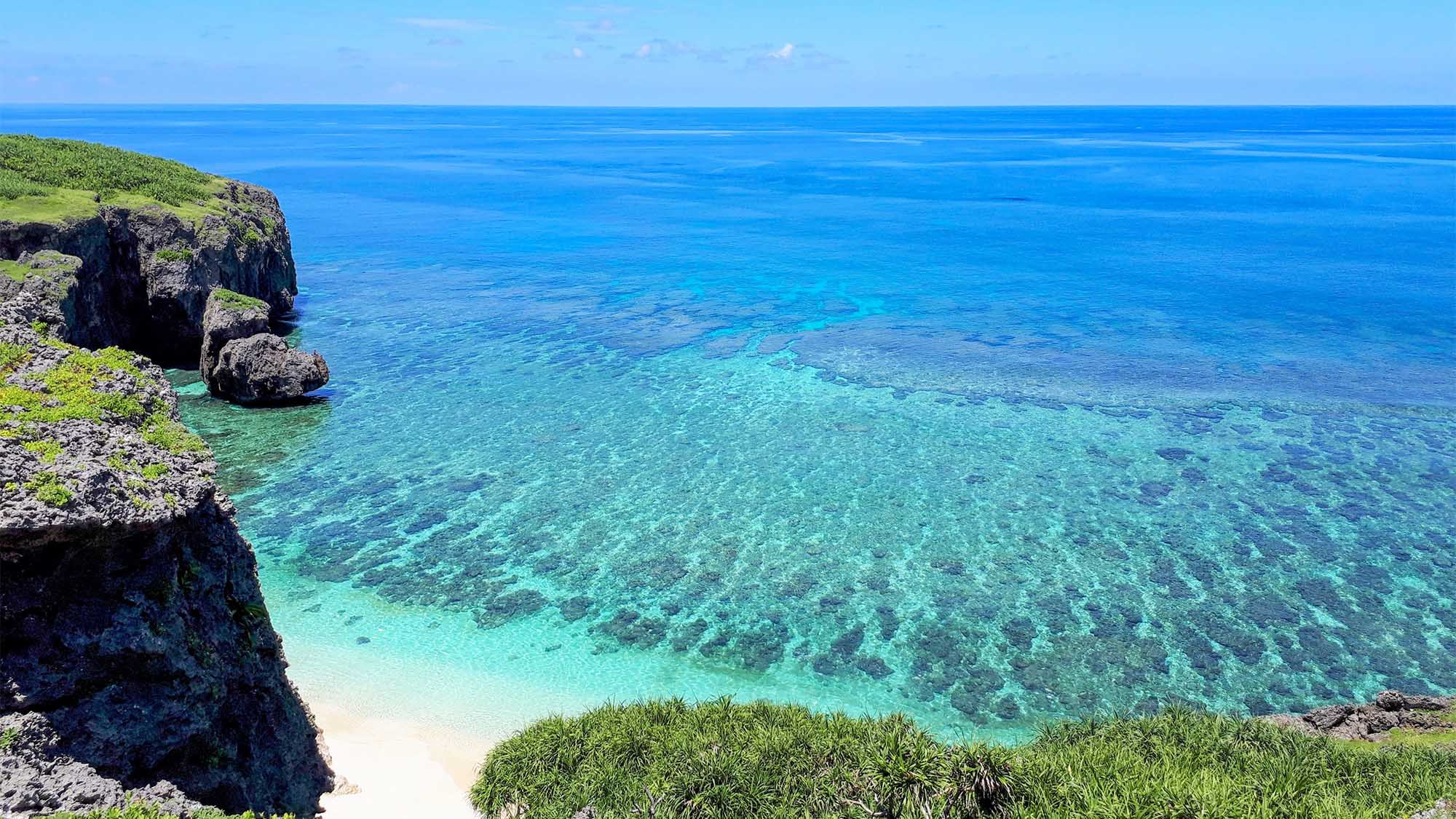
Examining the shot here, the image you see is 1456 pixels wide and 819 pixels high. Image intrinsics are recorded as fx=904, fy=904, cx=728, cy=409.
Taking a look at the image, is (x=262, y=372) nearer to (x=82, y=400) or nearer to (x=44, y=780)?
(x=82, y=400)

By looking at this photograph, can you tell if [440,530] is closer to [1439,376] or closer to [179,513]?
[179,513]

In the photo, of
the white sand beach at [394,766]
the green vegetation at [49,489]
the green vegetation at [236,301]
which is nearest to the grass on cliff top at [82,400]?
the green vegetation at [49,489]

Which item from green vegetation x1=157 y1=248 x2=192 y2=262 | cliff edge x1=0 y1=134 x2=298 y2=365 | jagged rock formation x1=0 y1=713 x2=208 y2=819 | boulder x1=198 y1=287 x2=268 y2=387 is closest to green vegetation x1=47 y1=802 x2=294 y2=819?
jagged rock formation x1=0 y1=713 x2=208 y2=819

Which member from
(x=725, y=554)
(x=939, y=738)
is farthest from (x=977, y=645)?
(x=725, y=554)

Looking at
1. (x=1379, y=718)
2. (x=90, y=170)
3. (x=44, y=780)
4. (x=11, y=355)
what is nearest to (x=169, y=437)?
(x=11, y=355)

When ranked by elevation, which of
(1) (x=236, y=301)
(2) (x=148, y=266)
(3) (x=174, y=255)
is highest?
(3) (x=174, y=255)

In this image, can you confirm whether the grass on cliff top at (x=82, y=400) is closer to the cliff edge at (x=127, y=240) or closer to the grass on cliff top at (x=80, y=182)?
the cliff edge at (x=127, y=240)
